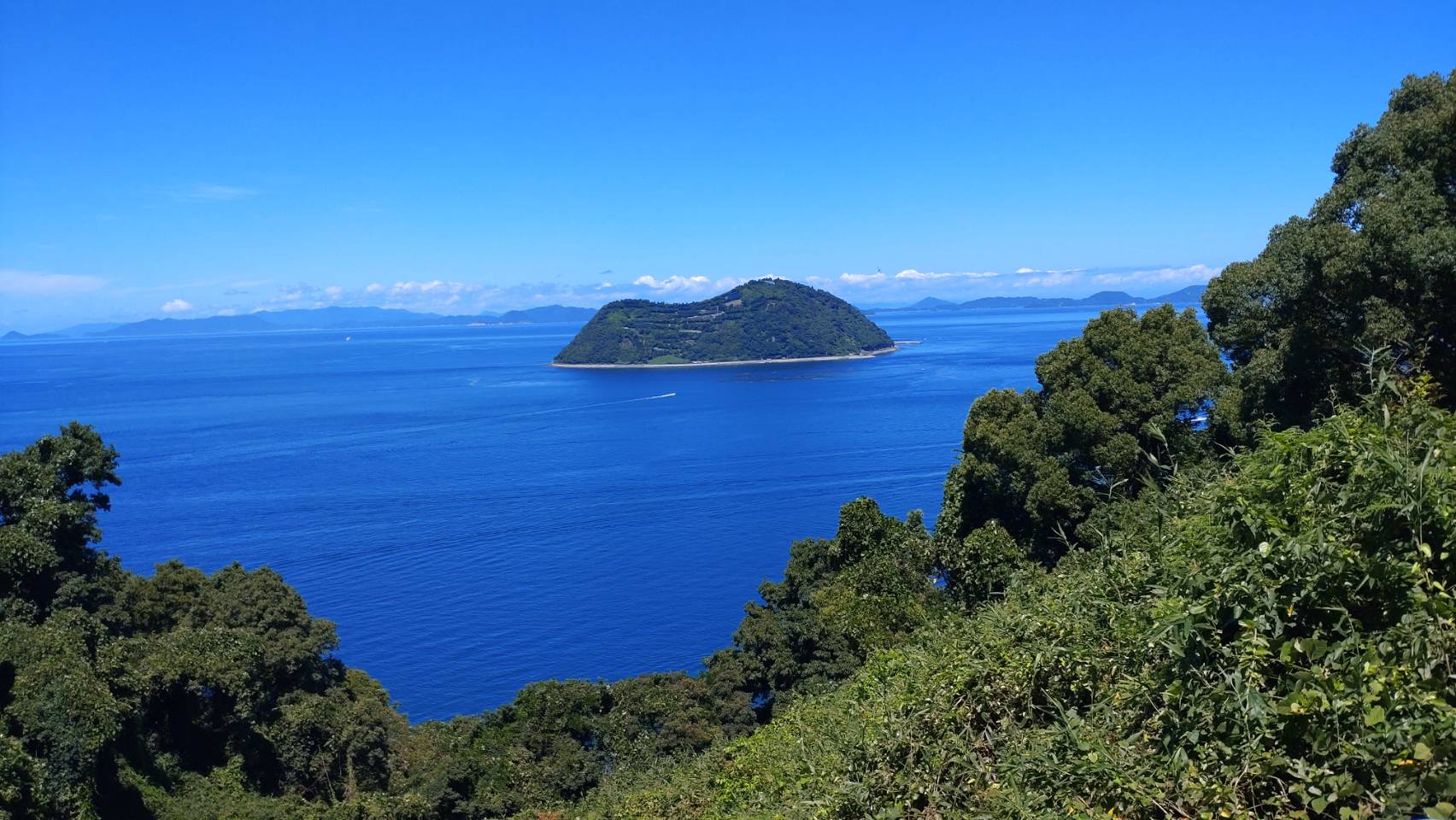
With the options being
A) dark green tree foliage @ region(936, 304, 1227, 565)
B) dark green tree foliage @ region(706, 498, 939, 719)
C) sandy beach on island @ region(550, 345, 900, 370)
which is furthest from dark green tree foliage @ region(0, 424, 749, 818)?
sandy beach on island @ region(550, 345, 900, 370)

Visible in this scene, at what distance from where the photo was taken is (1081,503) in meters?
17.4

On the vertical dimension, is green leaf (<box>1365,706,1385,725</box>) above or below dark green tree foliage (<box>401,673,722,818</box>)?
above

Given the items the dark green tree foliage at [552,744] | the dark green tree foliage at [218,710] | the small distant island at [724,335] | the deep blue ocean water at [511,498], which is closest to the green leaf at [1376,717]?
the dark green tree foliage at [218,710]

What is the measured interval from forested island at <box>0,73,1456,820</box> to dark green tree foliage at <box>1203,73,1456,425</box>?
0.04 meters

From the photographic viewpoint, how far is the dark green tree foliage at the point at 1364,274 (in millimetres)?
10891

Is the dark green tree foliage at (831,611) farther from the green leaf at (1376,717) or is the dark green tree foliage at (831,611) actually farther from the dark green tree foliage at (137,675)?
the green leaf at (1376,717)

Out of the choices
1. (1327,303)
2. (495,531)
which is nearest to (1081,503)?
(1327,303)

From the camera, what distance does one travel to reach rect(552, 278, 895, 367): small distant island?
168 m

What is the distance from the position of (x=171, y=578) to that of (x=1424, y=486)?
24.5 m

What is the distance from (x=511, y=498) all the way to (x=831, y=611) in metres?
43.4

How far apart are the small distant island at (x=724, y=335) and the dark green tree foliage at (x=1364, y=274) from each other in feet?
492

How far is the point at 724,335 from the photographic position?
177 metres

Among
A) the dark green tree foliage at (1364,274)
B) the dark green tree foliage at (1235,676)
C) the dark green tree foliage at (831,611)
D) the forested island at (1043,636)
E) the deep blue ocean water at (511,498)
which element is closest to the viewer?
the dark green tree foliage at (1235,676)

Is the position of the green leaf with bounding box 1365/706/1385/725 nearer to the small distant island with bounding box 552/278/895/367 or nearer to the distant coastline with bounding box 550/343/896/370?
the distant coastline with bounding box 550/343/896/370
